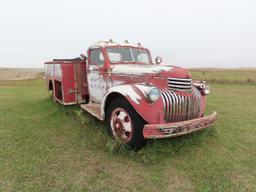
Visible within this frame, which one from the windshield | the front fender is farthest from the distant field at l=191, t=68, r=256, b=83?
the front fender

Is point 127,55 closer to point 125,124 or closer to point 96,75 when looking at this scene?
point 96,75

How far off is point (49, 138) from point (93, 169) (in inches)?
68.6

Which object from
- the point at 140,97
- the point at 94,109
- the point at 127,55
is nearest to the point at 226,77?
A: the point at 127,55

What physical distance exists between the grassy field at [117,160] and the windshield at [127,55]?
5.30ft

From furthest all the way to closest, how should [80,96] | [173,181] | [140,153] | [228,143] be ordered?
[80,96], [228,143], [140,153], [173,181]

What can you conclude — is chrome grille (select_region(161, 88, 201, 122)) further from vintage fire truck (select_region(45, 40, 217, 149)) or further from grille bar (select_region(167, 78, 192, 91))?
grille bar (select_region(167, 78, 192, 91))

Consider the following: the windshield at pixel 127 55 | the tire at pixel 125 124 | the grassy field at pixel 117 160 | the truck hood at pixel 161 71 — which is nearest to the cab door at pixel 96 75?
the windshield at pixel 127 55

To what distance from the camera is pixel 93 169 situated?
11.8ft

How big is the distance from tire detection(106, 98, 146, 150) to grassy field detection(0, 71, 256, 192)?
0.61 feet

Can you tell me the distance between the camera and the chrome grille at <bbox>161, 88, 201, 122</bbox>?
3855 millimetres

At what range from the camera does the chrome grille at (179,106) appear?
3855 mm

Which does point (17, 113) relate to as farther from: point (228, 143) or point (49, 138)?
point (228, 143)

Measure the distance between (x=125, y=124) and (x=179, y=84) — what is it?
4.03 ft

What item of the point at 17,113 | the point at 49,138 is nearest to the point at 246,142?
the point at 49,138
